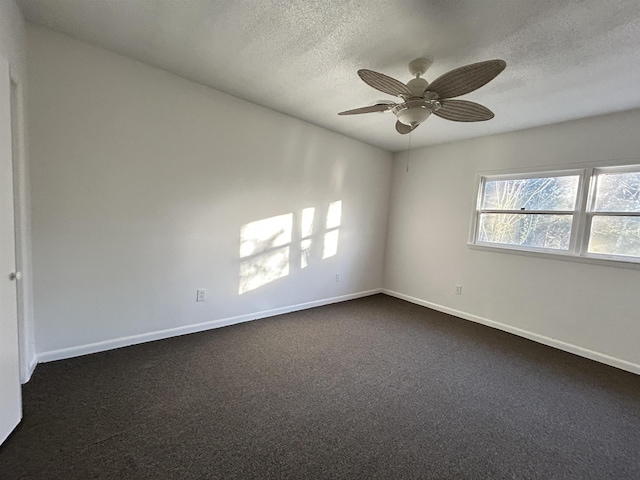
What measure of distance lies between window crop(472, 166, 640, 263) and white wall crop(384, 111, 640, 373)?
152mm

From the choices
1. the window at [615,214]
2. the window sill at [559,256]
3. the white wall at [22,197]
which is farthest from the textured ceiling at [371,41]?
the window sill at [559,256]

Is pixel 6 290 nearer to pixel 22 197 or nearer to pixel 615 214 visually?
pixel 22 197

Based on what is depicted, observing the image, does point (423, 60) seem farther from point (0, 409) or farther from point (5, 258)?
point (0, 409)

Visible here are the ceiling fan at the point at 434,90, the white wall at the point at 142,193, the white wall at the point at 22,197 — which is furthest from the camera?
the white wall at the point at 142,193

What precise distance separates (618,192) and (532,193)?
0.74 m

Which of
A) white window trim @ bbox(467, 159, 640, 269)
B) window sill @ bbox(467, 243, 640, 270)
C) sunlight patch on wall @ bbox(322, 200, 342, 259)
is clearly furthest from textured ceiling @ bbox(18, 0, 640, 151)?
sunlight patch on wall @ bbox(322, 200, 342, 259)

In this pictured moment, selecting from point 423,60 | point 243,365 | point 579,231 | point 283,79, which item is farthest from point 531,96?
point 243,365

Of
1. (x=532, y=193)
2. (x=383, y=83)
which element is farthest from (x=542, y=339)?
(x=383, y=83)

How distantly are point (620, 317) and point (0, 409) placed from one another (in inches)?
191

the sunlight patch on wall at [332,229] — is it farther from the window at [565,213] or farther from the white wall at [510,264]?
the window at [565,213]

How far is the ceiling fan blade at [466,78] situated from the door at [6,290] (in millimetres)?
2456

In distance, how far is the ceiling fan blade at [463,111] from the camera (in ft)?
6.59

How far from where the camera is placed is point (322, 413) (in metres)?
1.90

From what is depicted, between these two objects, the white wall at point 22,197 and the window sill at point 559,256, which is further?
the window sill at point 559,256
